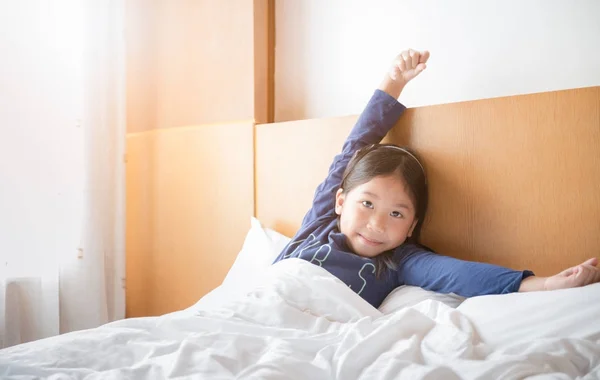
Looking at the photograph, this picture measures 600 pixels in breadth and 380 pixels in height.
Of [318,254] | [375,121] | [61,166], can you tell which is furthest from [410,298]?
[61,166]

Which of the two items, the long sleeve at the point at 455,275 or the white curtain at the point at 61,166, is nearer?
the long sleeve at the point at 455,275

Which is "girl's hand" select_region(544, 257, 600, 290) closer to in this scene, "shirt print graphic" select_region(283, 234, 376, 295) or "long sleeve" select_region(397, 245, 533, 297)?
"long sleeve" select_region(397, 245, 533, 297)

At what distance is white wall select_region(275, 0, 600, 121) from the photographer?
129 centimetres

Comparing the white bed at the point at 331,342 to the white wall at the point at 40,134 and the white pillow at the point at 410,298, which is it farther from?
the white wall at the point at 40,134

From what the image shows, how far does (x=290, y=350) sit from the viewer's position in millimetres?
796

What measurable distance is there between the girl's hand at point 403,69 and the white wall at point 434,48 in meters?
0.16

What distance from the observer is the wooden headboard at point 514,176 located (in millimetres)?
1106

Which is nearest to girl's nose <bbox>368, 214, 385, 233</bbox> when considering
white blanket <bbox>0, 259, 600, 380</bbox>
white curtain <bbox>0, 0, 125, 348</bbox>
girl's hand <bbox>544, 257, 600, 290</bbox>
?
white blanket <bbox>0, 259, 600, 380</bbox>

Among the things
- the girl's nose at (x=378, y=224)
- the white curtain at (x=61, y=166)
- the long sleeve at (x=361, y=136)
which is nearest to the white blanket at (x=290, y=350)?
the girl's nose at (x=378, y=224)

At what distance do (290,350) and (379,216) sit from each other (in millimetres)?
492

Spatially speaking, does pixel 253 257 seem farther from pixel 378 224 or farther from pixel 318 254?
pixel 378 224

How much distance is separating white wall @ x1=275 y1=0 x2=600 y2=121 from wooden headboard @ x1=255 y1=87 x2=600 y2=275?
19 centimetres

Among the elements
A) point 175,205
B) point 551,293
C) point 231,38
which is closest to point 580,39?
point 551,293

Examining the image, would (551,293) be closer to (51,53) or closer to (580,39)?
(580,39)
